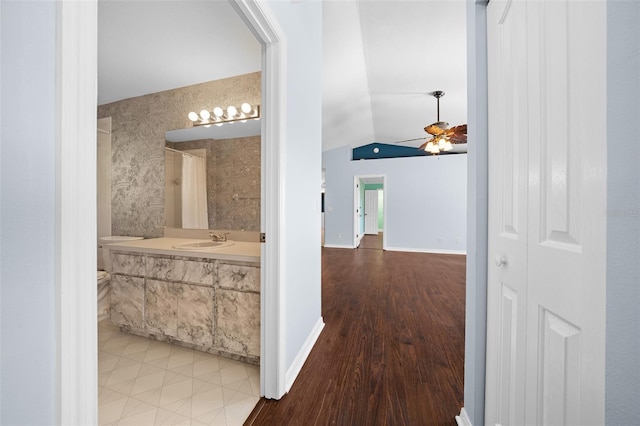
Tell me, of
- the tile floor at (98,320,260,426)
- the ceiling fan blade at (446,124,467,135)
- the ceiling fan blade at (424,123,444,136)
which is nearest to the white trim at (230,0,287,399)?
the tile floor at (98,320,260,426)

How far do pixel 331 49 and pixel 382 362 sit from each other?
3.28 m

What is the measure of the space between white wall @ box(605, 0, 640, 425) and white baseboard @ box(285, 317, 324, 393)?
1378 mm

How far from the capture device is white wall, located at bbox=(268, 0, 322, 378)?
1468 millimetres

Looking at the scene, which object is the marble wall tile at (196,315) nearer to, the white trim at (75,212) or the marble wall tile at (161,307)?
the marble wall tile at (161,307)

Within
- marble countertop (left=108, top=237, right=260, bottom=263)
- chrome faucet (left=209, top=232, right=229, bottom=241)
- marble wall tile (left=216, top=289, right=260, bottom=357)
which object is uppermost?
chrome faucet (left=209, top=232, right=229, bottom=241)

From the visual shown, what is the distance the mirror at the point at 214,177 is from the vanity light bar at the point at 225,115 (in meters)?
0.05

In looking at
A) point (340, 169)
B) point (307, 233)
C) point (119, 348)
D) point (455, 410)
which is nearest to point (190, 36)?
point (307, 233)

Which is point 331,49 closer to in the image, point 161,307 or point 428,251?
point 161,307

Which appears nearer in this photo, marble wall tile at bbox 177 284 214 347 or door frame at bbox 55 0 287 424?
door frame at bbox 55 0 287 424

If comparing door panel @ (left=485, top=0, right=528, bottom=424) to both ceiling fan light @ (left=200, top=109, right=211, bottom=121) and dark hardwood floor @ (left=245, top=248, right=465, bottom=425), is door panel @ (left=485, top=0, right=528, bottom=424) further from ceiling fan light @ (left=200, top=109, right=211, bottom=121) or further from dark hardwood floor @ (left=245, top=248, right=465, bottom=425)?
ceiling fan light @ (left=200, top=109, right=211, bottom=121)

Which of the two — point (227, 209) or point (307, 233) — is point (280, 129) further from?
point (227, 209)

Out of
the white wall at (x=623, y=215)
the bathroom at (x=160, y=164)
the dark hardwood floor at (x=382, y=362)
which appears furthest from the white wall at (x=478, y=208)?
the bathroom at (x=160, y=164)

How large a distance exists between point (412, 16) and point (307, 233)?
98.1 inches

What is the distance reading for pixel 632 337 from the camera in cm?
43
